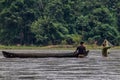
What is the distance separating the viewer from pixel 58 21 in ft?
269

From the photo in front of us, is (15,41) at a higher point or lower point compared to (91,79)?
lower

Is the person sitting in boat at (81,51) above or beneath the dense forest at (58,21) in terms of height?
above

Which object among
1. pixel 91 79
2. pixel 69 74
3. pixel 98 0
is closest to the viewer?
pixel 91 79

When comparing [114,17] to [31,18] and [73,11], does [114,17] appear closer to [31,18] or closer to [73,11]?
[73,11]

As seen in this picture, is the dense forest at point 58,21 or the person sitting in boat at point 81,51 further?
the dense forest at point 58,21

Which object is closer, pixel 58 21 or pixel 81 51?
pixel 81 51

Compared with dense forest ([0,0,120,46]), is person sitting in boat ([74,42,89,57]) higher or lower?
higher

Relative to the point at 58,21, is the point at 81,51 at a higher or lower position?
higher

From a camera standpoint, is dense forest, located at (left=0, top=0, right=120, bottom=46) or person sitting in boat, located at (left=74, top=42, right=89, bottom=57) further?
dense forest, located at (left=0, top=0, right=120, bottom=46)

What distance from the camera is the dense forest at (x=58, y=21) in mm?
79125

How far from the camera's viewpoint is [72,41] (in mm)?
79125

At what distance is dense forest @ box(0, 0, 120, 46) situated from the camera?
79.1 meters

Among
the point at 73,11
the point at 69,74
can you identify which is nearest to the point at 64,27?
the point at 73,11

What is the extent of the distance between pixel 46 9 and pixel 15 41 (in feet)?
22.0
